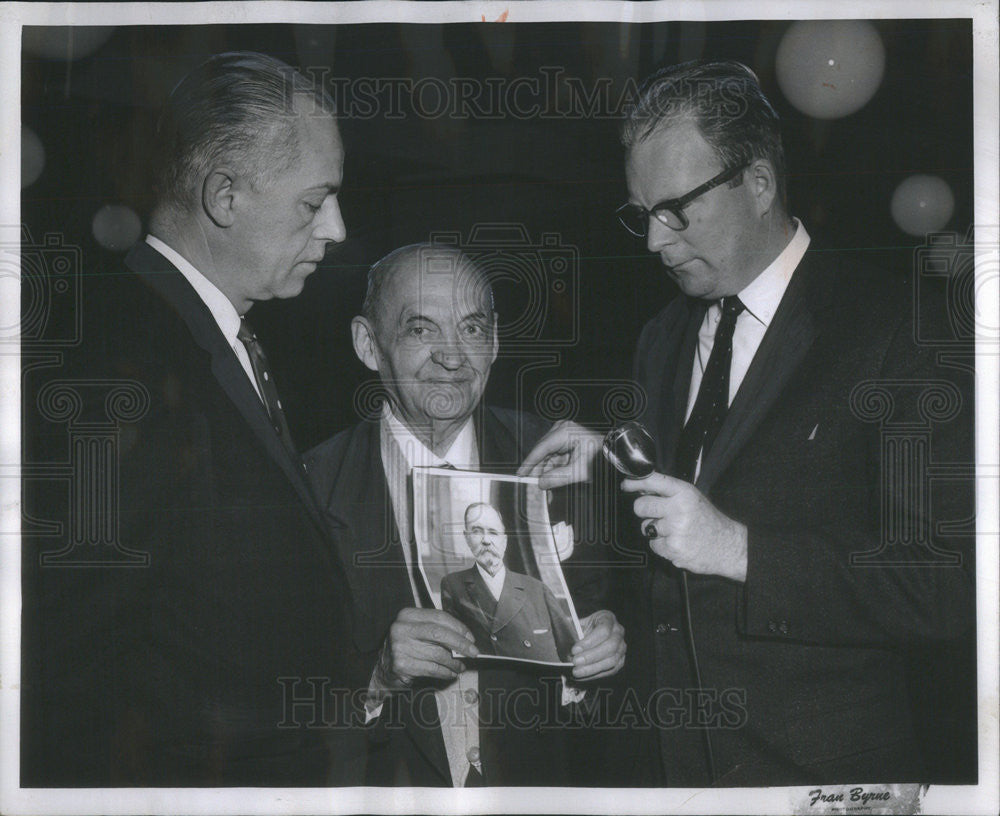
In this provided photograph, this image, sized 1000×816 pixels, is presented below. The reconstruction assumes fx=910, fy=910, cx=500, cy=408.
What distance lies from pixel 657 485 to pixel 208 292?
0.99 m

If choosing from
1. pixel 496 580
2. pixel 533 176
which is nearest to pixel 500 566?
pixel 496 580

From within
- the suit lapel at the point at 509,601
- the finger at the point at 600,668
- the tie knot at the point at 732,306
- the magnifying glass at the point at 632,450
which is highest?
the tie knot at the point at 732,306

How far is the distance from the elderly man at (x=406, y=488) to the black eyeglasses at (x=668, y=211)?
0.32 metres

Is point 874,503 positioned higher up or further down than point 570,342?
further down

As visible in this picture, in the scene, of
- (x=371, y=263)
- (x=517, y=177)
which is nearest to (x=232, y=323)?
(x=371, y=263)

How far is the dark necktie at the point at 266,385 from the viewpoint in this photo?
1854 millimetres

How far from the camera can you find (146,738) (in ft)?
6.18

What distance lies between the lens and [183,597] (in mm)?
1857

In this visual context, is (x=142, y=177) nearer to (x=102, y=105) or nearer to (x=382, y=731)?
(x=102, y=105)

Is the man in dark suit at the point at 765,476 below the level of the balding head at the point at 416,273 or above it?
below

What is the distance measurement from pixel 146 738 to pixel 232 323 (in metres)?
0.88

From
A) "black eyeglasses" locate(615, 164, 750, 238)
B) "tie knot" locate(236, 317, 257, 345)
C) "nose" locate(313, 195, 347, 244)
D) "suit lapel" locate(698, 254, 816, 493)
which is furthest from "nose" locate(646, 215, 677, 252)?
"tie knot" locate(236, 317, 257, 345)

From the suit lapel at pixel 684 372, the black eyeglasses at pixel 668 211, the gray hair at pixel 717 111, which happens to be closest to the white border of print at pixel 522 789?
the gray hair at pixel 717 111

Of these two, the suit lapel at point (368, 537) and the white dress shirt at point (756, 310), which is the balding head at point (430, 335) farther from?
the white dress shirt at point (756, 310)
